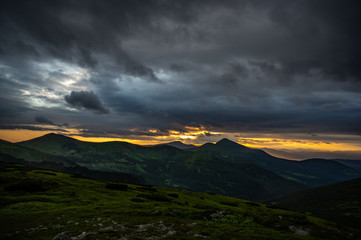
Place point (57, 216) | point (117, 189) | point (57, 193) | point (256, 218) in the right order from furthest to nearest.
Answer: point (117, 189) < point (57, 193) < point (256, 218) < point (57, 216)

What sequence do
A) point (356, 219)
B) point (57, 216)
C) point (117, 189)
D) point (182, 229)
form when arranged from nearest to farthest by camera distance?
point (182, 229), point (57, 216), point (117, 189), point (356, 219)

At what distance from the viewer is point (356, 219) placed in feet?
506

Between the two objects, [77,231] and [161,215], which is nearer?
[77,231]

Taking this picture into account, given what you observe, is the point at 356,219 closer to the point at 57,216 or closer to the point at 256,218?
the point at 256,218

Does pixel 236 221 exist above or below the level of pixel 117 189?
above

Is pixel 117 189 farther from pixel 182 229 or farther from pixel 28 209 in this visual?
pixel 182 229

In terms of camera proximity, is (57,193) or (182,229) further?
(57,193)

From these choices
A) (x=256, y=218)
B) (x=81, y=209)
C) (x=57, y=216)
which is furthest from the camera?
(x=81, y=209)

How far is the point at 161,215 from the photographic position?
2747cm

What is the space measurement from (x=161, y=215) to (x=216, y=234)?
1149cm

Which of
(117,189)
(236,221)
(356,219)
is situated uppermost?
(236,221)

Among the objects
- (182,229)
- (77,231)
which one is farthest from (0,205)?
(182,229)

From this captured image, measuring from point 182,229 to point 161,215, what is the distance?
8180 mm

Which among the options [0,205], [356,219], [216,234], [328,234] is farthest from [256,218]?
[356,219]
